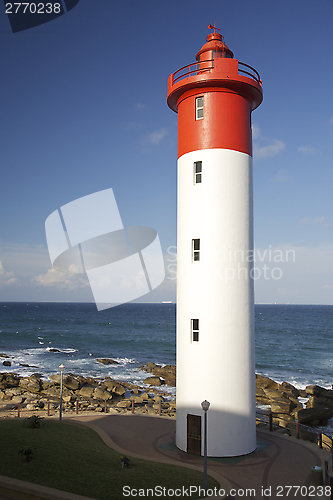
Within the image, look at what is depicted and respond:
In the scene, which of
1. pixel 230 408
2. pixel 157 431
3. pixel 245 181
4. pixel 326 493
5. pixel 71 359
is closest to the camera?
pixel 326 493

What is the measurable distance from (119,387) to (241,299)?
80.9 ft

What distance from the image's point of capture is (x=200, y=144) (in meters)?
15.5

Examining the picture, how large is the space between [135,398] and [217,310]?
63.4 feet

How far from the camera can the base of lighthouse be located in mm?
14648

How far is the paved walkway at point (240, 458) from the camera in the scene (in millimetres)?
12102

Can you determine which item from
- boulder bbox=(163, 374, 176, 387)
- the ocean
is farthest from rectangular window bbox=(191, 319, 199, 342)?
boulder bbox=(163, 374, 176, 387)

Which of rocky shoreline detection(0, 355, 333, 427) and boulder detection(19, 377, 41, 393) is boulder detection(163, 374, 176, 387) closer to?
rocky shoreline detection(0, 355, 333, 427)

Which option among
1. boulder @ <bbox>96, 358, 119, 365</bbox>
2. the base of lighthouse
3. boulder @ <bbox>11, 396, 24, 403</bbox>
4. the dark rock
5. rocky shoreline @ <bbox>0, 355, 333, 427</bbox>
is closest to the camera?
the base of lighthouse

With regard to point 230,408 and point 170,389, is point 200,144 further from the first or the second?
point 170,389

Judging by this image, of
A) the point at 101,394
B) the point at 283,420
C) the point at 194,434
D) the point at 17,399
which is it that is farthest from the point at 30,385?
the point at 194,434

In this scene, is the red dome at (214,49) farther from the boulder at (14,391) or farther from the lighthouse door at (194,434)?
the boulder at (14,391)

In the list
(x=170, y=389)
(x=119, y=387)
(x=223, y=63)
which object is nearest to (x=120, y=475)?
(x=223, y=63)

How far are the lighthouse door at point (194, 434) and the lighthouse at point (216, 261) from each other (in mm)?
39

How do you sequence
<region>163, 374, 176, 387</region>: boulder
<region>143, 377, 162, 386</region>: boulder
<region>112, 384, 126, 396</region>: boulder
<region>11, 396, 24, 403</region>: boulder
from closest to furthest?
<region>11, 396, 24, 403</region>: boulder → <region>112, 384, 126, 396</region>: boulder → <region>143, 377, 162, 386</region>: boulder → <region>163, 374, 176, 387</region>: boulder
